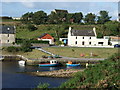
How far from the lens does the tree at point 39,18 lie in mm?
108750

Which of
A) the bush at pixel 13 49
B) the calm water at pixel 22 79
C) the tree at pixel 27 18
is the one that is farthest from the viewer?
the tree at pixel 27 18

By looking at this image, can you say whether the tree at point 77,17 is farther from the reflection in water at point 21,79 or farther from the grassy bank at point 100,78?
the grassy bank at point 100,78

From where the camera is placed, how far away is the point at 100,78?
80.9 feet

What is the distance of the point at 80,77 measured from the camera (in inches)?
1006

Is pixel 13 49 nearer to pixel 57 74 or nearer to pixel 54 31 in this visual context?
pixel 57 74

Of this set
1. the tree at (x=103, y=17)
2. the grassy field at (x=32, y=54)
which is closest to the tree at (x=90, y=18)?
the tree at (x=103, y=17)

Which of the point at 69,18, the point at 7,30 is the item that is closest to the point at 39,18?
the point at 69,18

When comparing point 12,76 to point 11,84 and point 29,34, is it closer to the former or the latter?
point 11,84

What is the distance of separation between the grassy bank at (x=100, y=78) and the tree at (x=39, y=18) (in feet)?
272

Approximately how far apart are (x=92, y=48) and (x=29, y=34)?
103ft

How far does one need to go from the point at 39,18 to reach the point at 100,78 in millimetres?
87379

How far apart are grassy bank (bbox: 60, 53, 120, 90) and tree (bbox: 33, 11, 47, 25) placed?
272ft

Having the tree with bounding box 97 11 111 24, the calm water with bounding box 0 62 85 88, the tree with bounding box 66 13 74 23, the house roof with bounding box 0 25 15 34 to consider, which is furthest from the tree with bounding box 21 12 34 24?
the calm water with bounding box 0 62 85 88

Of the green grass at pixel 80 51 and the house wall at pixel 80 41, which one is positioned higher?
the house wall at pixel 80 41
